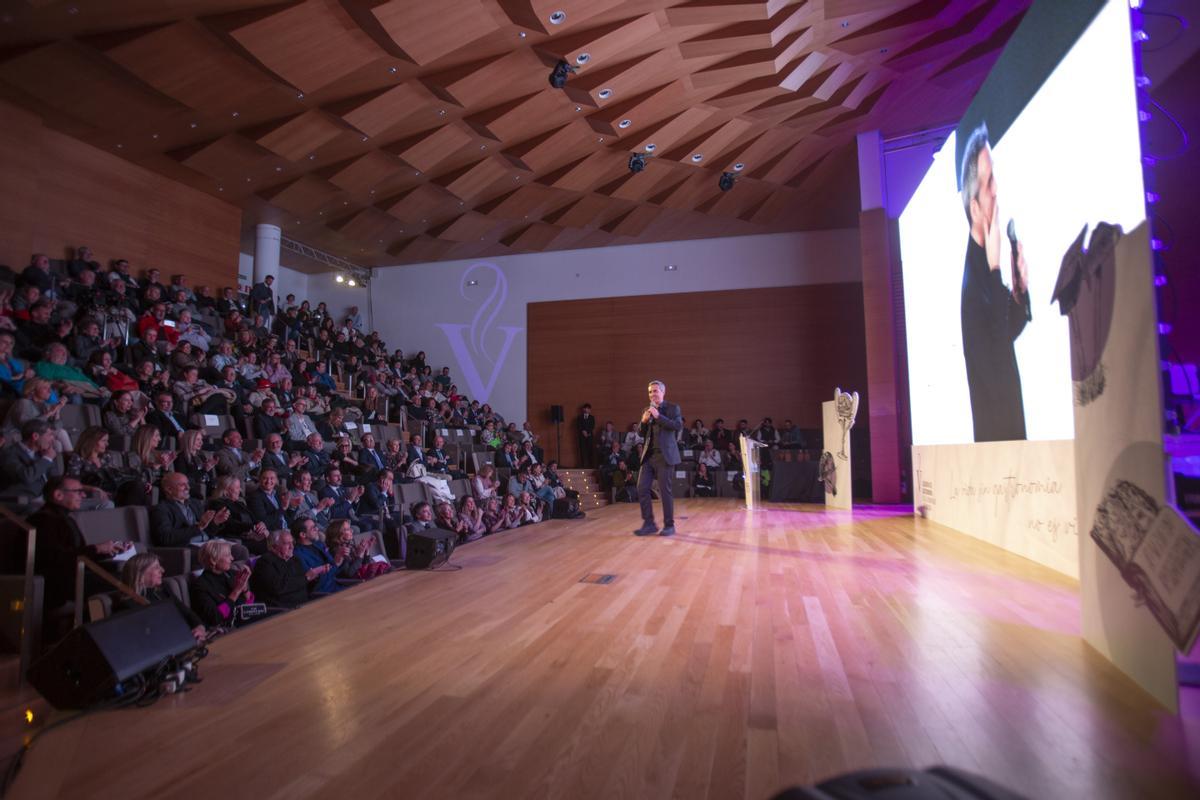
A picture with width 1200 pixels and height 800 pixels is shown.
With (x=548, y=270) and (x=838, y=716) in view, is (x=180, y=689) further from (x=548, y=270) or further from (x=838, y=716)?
(x=548, y=270)

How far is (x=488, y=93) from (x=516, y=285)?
6167mm

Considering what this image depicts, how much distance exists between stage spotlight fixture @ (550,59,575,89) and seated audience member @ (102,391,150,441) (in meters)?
4.92

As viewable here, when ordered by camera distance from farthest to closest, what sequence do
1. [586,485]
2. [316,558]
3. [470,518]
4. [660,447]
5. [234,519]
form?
[586,485]
[470,518]
[660,447]
[234,519]
[316,558]

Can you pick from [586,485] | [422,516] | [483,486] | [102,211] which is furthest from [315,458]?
[586,485]

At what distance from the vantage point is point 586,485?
11.5m

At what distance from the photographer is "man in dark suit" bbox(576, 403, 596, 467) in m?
12.4

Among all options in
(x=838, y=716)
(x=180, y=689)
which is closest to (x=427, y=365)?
(x=180, y=689)

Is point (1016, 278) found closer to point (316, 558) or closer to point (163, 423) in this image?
point (316, 558)

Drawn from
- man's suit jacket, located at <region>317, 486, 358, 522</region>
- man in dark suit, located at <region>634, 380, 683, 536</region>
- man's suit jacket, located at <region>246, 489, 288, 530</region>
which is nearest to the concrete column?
man's suit jacket, located at <region>317, 486, 358, 522</region>

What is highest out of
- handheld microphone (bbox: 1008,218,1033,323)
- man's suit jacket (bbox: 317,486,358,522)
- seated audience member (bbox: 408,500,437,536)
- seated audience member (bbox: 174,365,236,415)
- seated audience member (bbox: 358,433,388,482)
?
handheld microphone (bbox: 1008,218,1033,323)

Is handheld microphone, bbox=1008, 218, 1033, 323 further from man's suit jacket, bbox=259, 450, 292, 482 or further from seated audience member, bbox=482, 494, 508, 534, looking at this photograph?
man's suit jacket, bbox=259, 450, 292, 482

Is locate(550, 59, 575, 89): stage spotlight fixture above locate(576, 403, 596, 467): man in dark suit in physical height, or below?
above

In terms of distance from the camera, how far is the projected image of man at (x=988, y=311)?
14.4ft

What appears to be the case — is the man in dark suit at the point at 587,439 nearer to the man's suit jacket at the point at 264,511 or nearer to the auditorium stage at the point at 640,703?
the man's suit jacket at the point at 264,511
